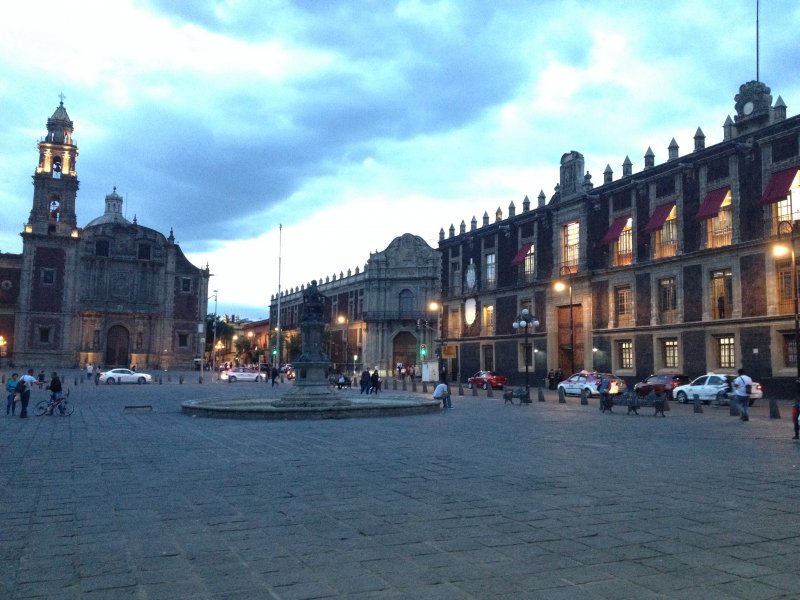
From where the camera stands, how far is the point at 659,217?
37.3m

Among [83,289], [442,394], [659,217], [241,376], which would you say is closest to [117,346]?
[83,289]

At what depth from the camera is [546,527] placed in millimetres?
6824

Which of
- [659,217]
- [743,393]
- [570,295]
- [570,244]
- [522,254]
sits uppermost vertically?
[659,217]

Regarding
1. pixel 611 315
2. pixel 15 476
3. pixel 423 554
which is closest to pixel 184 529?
pixel 423 554

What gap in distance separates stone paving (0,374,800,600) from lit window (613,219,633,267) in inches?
1071

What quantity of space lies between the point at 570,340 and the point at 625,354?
183 inches

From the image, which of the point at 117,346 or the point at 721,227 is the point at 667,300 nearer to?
the point at 721,227

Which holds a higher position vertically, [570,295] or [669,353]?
[570,295]

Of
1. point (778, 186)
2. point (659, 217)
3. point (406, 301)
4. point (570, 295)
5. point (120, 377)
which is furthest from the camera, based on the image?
point (406, 301)

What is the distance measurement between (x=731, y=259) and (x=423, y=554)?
3251cm

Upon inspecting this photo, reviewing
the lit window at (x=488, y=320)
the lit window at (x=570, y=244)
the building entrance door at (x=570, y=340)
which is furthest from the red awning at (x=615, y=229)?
the lit window at (x=488, y=320)

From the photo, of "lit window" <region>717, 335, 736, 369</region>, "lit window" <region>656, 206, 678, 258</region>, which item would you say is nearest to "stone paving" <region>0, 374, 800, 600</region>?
"lit window" <region>717, 335, 736, 369</region>

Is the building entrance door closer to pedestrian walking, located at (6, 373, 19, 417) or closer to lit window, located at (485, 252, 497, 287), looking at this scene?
lit window, located at (485, 252, 497, 287)

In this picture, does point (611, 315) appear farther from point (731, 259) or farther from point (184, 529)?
point (184, 529)
